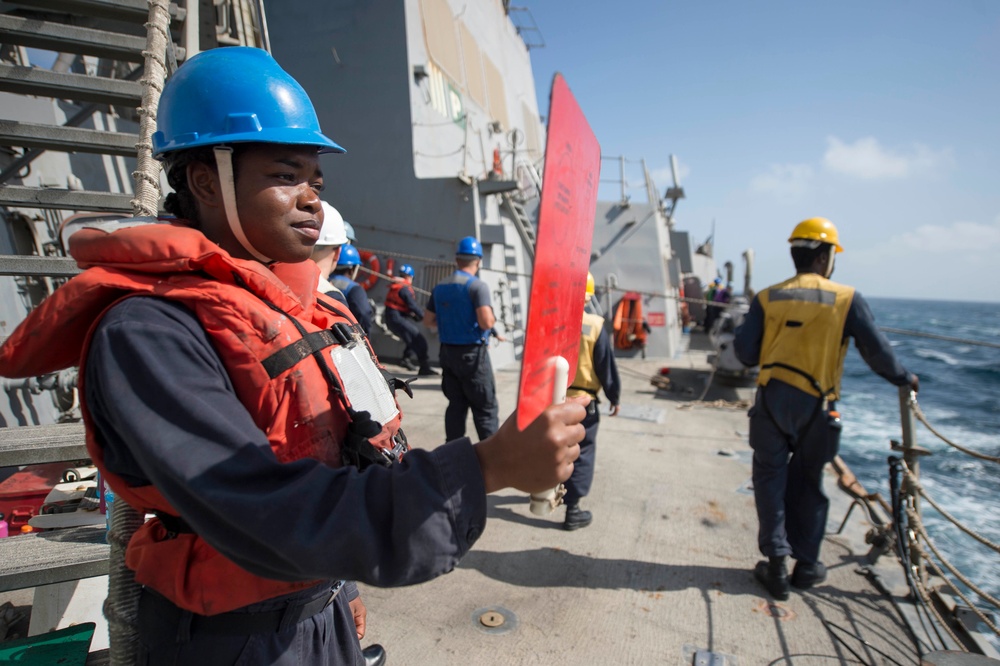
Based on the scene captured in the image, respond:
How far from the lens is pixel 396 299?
352 inches

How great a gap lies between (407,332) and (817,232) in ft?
21.7

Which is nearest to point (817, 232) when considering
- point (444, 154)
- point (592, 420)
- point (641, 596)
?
point (592, 420)

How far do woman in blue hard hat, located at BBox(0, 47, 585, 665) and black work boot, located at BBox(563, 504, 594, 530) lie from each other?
2718mm

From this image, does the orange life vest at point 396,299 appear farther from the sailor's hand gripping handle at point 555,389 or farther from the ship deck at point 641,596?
the sailor's hand gripping handle at point 555,389

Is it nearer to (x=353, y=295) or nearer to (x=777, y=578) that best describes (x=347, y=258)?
(x=353, y=295)

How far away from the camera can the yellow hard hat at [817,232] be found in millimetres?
3494

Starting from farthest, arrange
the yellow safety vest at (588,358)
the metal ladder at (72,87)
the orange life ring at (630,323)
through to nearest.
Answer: the orange life ring at (630,323) → the yellow safety vest at (588,358) → the metal ladder at (72,87)

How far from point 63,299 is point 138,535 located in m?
0.56

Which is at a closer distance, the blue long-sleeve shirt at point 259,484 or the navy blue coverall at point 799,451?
the blue long-sleeve shirt at point 259,484

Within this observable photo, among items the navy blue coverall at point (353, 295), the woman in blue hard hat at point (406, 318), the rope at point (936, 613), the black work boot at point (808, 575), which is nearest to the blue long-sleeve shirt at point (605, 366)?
the black work boot at point (808, 575)

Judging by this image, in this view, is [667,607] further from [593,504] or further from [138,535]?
[138,535]

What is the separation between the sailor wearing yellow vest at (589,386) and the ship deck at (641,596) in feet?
0.65

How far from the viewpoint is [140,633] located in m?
1.17

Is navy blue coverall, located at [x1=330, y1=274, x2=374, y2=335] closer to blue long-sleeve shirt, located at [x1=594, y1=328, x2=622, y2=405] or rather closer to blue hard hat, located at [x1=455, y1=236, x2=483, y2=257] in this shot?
blue hard hat, located at [x1=455, y1=236, x2=483, y2=257]
